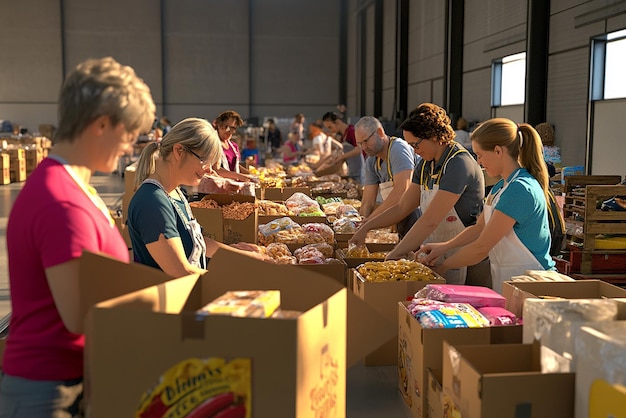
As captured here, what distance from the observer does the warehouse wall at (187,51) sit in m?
24.3

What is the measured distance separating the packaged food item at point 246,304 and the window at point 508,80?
8.74 meters

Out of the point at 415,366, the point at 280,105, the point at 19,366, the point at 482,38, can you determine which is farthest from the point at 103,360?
the point at 280,105

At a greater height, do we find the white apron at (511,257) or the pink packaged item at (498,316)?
the white apron at (511,257)

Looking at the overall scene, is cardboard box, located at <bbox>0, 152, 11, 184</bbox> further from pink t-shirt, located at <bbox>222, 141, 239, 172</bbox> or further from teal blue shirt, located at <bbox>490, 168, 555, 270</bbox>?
teal blue shirt, located at <bbox>490, 168, 555, 270</bbox>

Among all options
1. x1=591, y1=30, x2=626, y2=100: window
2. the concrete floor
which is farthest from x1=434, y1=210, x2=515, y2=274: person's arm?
x1=591, y1=30, x2=626, y2=100: window

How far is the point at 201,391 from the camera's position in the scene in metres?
1.52

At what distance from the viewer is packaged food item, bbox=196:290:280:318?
1.58m

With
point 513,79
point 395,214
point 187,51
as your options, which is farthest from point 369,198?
point 187,51

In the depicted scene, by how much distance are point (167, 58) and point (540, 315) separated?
24.2 meters

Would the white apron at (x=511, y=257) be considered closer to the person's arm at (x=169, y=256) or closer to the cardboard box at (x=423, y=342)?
the cardboard box at (x=423, y=342)

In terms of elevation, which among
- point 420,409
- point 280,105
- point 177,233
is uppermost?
point 280,105

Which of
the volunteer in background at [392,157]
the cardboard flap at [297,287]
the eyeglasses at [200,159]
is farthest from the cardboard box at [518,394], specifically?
the volunteer in background at [392,157]

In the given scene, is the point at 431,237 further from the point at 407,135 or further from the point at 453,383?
the point at 453,383

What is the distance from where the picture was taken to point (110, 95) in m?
1.54
